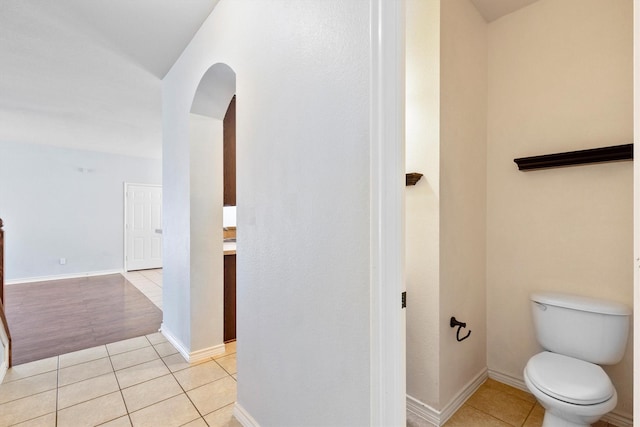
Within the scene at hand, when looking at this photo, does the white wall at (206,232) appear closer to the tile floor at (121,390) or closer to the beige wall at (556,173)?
the tile floor at (121,390)

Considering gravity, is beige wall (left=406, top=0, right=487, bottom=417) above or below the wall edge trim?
above

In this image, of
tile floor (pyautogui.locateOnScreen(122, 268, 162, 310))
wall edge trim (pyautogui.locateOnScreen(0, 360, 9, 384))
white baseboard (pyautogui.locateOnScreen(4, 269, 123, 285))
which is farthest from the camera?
white baseboard (pyautogui.locateOnScreen(4, 269, 123, 285))

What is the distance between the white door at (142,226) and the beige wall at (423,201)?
5.94m

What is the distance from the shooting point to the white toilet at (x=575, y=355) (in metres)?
1.36

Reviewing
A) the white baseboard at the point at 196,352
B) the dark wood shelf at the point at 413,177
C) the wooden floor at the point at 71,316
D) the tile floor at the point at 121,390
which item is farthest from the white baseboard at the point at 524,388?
the wooden floor at the point at 71,316

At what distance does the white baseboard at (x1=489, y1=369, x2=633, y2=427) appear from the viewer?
1624 millimetres

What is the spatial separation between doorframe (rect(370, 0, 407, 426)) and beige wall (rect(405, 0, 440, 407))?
2.69 ft

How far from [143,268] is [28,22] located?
5.26 m

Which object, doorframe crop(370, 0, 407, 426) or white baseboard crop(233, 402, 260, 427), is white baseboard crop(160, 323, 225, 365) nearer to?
white baseboard crop(233, 402, 260, 427)

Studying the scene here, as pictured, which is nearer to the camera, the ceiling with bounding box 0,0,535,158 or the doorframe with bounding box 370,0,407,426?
the doorframe with bounding box 370,0,407,426

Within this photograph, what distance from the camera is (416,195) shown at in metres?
1.77

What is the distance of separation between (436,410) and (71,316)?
12.9ft

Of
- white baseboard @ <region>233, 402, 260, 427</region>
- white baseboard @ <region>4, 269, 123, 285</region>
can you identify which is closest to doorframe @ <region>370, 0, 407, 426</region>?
white baseboard @ <region>233, 402, 260, 427</region>

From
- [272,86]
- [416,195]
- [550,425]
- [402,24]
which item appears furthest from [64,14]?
[550,425]
